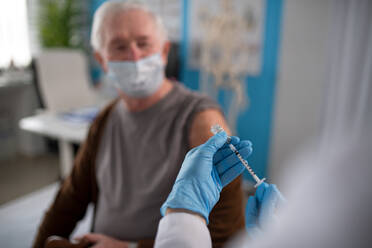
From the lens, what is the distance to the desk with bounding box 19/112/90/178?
1746 mm

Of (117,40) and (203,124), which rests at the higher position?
(117,40)

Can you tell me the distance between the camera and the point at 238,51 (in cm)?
268

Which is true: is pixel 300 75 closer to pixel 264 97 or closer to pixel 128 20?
pixel 264 97

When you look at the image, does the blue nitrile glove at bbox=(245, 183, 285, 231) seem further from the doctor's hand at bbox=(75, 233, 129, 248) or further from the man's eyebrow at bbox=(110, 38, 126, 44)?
the man's eyebrow at bbox=(110, 38, 126, 44)

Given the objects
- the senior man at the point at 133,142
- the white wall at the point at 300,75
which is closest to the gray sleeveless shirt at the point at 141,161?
the senior man at the point at 133,142

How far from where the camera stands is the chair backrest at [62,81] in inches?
97.7

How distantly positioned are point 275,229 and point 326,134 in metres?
2.25

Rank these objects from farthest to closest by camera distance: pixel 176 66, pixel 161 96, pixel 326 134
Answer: pixel 176 66, pixel 326 134, pixel 161 96

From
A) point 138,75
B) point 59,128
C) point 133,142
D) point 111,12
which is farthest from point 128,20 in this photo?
point 59,128

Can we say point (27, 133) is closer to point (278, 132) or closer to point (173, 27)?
point (173, 27)

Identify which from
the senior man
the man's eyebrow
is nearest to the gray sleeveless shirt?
the senior man

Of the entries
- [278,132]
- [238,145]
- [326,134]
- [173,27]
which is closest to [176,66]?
[173,27]

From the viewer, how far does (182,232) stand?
16.0 inches

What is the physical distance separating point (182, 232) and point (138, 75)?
707mm
